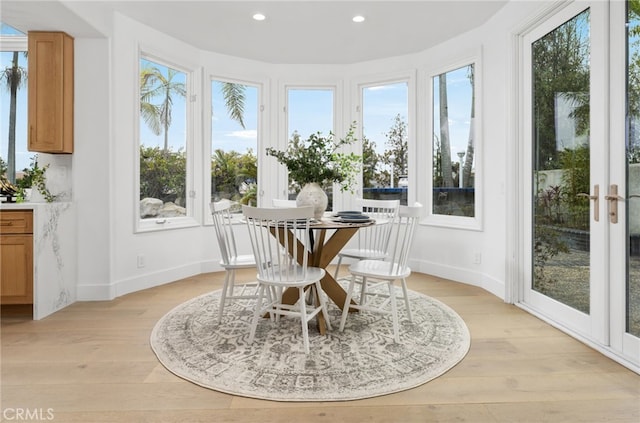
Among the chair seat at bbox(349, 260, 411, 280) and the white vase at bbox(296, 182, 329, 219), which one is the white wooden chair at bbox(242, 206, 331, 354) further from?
the white vase at bbox(296, 182, 329, 219)

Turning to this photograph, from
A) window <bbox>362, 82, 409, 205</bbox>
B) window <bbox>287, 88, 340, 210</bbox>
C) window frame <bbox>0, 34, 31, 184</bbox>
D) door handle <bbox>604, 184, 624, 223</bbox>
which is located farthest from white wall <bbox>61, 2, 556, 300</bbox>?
window <bbox>287, 88, 340, 210</bbox>

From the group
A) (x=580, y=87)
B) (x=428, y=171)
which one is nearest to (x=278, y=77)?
(x=428, y=171)

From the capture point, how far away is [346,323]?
288cm

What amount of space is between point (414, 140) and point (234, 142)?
238 centimetres

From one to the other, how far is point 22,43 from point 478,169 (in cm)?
501

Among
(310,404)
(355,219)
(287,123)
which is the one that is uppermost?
(287,123)

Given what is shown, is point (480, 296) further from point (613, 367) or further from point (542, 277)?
point (613, 367)

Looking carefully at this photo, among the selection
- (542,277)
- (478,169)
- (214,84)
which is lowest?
(542,277)

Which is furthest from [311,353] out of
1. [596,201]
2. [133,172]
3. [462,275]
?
[133,172]

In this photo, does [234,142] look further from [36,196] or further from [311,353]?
[311,353]

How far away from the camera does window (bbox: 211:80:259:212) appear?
16.0 feet

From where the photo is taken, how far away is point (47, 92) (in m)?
3.40

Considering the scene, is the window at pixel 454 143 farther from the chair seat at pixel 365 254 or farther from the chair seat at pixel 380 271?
the chair seat at pixel 380 271

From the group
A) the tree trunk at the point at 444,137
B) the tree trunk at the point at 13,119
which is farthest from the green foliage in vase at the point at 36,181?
the tree trunk at the point at 444,137
